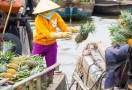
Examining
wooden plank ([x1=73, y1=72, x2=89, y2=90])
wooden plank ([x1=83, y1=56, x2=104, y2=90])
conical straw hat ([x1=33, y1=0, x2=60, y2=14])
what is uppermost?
conical straw hat ([x1=33, y1=0, x2=60, y2=14])

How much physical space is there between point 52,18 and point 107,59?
1697 mm

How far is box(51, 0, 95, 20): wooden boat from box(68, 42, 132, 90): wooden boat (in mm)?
10333

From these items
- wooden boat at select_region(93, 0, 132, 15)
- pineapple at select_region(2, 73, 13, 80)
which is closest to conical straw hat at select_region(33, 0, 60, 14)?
pineapple at select_region(2, 73, 13, 80)

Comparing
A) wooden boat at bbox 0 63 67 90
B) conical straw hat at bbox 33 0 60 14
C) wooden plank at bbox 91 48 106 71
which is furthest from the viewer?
conical straw hat at bbox 33 0 60 14

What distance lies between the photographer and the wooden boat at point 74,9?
1588 cm

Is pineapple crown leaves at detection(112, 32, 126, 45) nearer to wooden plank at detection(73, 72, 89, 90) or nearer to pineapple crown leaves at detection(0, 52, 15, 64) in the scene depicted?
wooden plank at detection(73, 72, 89, 90)

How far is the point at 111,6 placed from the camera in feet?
60.0

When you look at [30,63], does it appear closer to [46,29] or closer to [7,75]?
[7,75]

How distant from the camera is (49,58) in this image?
5121 millimetres

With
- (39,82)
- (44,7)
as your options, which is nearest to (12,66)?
(39,82)

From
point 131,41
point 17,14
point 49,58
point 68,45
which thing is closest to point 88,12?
point 68,45

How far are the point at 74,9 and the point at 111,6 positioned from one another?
293cm

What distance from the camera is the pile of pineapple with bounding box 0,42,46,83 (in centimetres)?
384

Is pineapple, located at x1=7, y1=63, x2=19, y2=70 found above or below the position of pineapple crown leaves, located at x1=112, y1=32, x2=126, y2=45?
below
